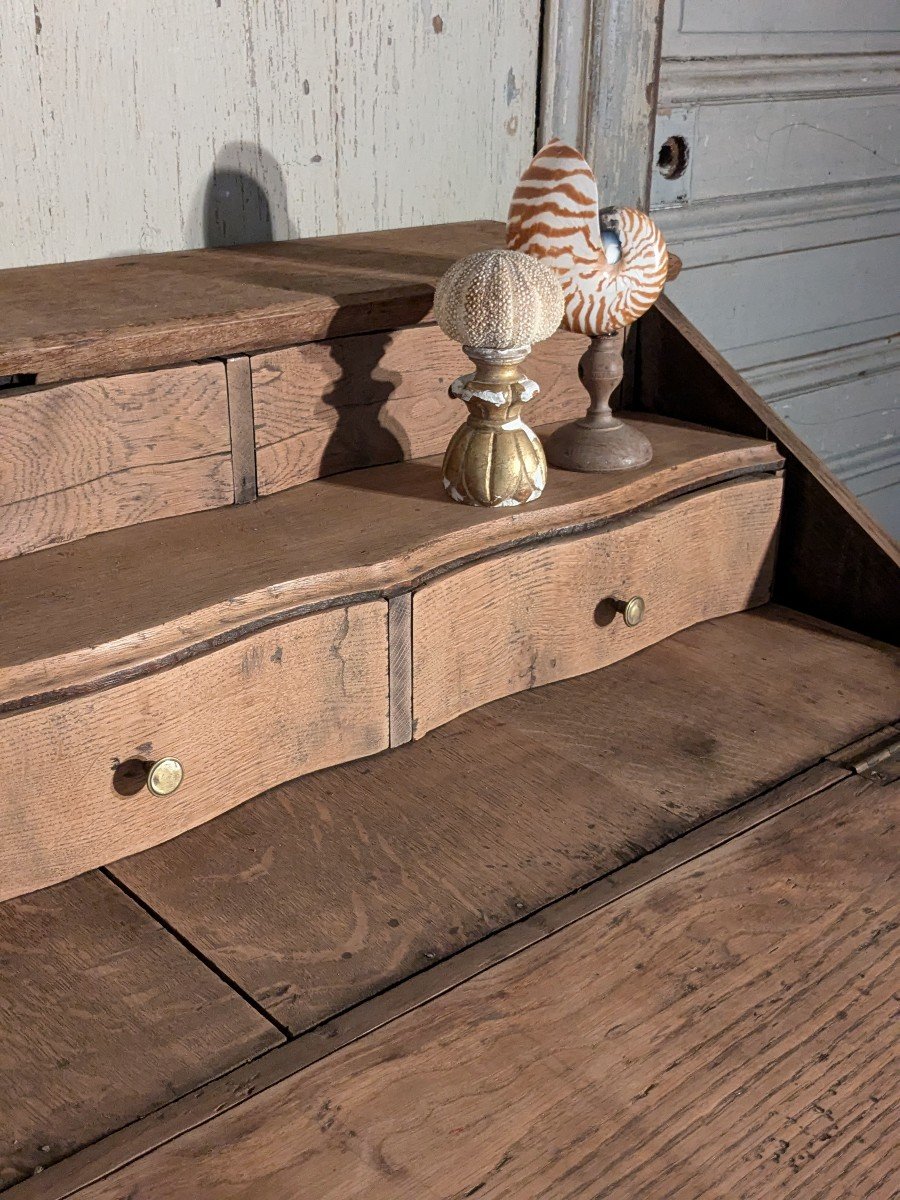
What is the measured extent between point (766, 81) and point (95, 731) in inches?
56.4

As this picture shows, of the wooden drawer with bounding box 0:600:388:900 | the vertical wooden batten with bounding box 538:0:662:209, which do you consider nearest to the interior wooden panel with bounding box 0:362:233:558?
the wooden drawer with bounding box 0:600:388:900

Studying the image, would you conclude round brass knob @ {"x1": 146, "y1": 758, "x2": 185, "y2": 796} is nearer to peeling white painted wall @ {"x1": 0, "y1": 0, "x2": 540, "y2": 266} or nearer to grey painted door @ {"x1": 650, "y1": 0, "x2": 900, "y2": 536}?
peeling white painted wall @ {"x1": 0, "y1": 0, "x2": 540, "y2": 266}

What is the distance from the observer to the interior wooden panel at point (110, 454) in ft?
3.20

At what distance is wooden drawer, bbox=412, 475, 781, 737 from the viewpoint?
1.07m

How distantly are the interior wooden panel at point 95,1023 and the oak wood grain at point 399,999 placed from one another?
14mm

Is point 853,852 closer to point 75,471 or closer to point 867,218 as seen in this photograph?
point 75,471

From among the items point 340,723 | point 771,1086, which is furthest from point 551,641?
point 771,1086

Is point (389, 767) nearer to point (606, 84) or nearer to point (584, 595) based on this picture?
point (584, 595)

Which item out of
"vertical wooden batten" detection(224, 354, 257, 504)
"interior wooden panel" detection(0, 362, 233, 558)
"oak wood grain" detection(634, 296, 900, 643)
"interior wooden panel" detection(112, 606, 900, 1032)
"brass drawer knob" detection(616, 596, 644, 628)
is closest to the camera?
"interior wooden panel" detection(112, 606, 900, 1032)

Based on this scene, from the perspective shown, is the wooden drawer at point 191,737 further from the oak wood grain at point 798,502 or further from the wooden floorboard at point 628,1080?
the oak wood grain at point 798,502

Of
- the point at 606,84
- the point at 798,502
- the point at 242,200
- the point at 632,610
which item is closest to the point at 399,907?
the point at 632,610

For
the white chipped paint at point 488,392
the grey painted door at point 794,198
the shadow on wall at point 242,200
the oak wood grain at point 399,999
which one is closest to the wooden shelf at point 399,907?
the oak wood grain at point 399,999

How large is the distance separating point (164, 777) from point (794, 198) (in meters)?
1.46

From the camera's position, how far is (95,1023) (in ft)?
2.53
